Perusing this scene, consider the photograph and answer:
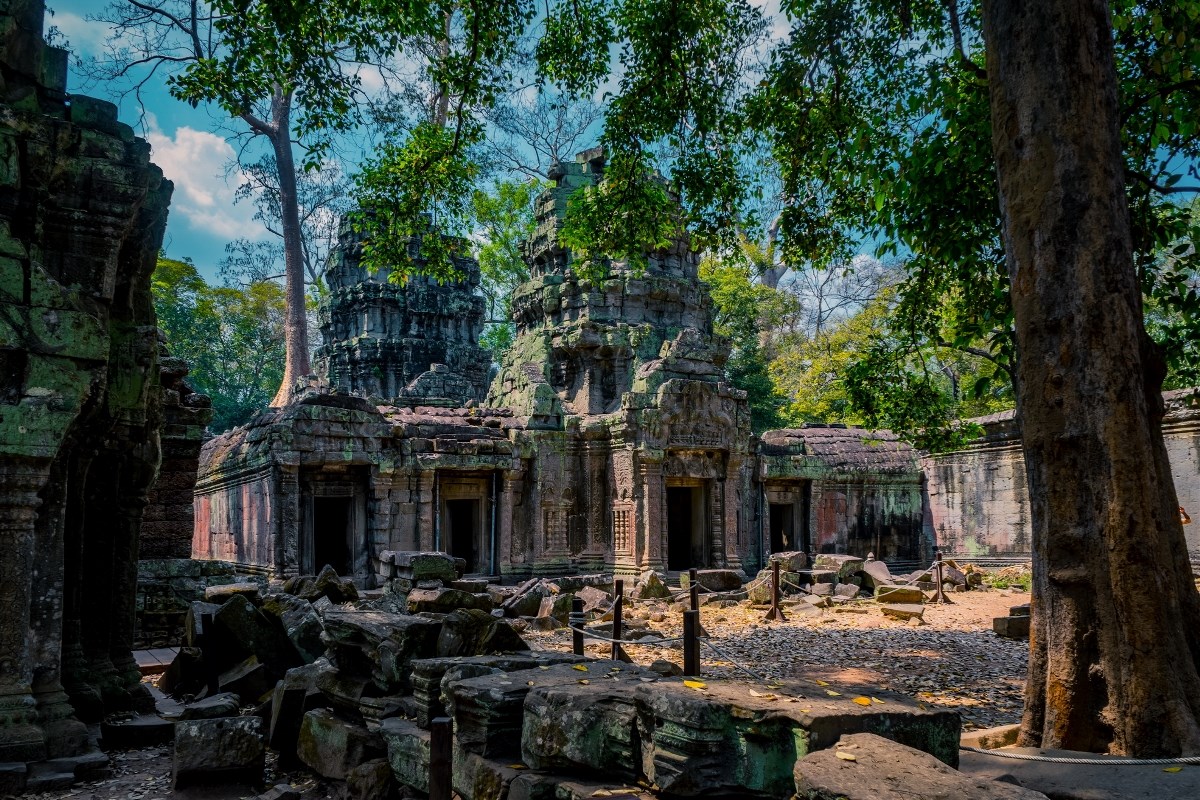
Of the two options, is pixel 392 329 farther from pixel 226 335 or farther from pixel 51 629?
pixel 51 629

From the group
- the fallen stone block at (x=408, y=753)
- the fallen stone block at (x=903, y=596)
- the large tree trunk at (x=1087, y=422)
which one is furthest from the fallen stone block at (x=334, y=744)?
the fallen stone block at (x=903, y=596)

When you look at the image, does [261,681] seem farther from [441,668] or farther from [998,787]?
[998,787]

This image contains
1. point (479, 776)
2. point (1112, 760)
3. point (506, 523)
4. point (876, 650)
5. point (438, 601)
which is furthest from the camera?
point (506, 523)

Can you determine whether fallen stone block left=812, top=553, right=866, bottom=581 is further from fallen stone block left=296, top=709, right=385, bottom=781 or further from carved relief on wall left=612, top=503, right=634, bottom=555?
fallen stone block left=296, top=709, right=385, bottom=781

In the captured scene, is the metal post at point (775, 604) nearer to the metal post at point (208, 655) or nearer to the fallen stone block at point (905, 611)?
the fallen stone block at point (905, 611)

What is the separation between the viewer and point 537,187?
33.4 metres

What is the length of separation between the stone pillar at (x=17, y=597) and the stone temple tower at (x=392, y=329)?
20.8 meters

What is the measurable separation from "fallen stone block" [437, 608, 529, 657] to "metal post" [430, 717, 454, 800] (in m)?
2.12

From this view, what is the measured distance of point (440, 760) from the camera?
315cm

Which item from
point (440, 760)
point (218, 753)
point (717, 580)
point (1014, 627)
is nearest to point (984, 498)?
point (717, 580)

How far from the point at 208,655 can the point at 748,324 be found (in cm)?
2363

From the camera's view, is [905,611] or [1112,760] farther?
[905,611]

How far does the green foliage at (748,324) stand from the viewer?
89.9 ft

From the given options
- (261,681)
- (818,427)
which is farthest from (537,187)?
(261,681)
